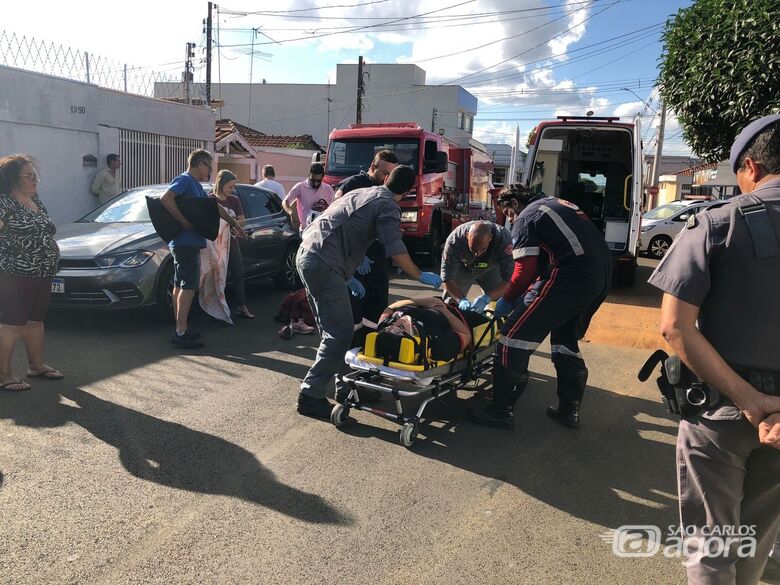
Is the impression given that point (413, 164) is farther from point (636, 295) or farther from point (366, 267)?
point (366, 267)

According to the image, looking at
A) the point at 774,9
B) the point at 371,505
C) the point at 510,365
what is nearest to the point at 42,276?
the point at 371,505

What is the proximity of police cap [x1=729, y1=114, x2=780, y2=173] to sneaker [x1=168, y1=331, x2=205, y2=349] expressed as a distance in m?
5.07

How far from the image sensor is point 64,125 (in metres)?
11.7

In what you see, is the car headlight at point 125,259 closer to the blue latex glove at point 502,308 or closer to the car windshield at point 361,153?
the blue latex glove at point 502,308

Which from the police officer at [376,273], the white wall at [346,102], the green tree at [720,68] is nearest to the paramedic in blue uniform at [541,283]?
the police officer at [376,273]

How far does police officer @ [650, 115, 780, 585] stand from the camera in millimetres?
1938

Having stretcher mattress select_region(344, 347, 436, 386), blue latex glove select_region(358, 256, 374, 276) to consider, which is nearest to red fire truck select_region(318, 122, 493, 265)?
blue latex glove select_region(358, 256, 374, 276)

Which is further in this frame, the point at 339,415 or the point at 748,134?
the point at 339,415

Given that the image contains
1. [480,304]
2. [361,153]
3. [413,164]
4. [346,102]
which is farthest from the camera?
[346,102]

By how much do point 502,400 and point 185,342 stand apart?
3.26m

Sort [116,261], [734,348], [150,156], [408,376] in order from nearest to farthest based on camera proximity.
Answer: [734,348]
[408,376]
[116,261]
[150,156]

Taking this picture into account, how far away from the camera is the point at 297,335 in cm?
679

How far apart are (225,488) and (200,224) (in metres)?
3.26

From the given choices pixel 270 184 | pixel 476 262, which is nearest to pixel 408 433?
pixel 476 262
